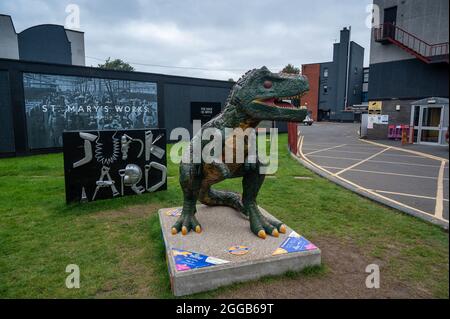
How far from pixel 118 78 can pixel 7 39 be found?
11.7 metres

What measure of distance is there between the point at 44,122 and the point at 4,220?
30.0 ft

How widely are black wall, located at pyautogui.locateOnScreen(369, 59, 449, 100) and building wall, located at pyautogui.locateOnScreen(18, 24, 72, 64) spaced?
21.8 metres

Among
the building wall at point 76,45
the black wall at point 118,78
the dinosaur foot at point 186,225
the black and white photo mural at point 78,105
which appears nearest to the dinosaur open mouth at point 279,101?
the dinosaur foot at point 186,225

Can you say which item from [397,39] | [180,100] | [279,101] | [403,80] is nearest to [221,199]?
[279,101]

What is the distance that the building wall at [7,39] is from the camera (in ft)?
65.5

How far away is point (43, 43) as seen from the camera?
23.5 m

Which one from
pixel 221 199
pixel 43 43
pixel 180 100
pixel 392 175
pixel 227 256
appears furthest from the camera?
pixel 43 43

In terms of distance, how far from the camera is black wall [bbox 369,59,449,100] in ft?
46.5

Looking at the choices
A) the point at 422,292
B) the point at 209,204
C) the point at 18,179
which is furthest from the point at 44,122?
the point at 422,292

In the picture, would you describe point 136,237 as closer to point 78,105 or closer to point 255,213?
point 255,213

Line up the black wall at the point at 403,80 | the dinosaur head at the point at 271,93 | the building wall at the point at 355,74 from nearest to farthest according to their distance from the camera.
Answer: the dinosaur head at the point at 271,93, the black wall at the point at 403,80, the building wall at the point at 355,74

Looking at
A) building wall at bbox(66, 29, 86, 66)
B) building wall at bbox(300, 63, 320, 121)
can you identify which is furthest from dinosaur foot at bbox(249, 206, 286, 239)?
building wall at bbox(300, 63, 320, 121)

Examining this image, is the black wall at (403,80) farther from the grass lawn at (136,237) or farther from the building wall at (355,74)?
the building wall at (355,74)

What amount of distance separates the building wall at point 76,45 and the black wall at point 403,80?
70.7 ft
